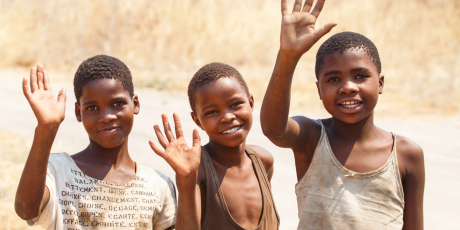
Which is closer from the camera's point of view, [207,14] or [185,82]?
[185,82]

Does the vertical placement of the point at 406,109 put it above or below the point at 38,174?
above

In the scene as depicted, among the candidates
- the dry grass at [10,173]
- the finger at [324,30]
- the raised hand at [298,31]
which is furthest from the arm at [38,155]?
the dry grass at [10,173]

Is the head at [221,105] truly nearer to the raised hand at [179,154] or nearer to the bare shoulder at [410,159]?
the raised hand at [179,154]

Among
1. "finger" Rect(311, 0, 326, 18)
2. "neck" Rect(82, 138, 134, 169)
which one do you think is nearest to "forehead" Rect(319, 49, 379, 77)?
"finger" Rect(311, 0, 326, 18)

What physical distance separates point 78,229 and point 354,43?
1630mm

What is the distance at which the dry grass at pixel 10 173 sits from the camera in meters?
3.64

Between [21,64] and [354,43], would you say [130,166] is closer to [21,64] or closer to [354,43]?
[354,43]

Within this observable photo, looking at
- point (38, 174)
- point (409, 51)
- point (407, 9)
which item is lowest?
point (38, 174)

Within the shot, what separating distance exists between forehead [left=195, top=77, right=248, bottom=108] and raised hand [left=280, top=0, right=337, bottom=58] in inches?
18.7

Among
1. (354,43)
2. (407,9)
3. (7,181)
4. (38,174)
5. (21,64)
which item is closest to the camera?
(38,174)

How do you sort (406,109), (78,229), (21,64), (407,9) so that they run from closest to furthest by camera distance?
(78,229), (406,109), (21,64), (407,9)

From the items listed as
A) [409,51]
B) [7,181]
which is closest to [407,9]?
[409,51]

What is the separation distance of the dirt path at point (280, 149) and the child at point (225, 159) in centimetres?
206

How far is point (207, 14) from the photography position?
53.3 ft
